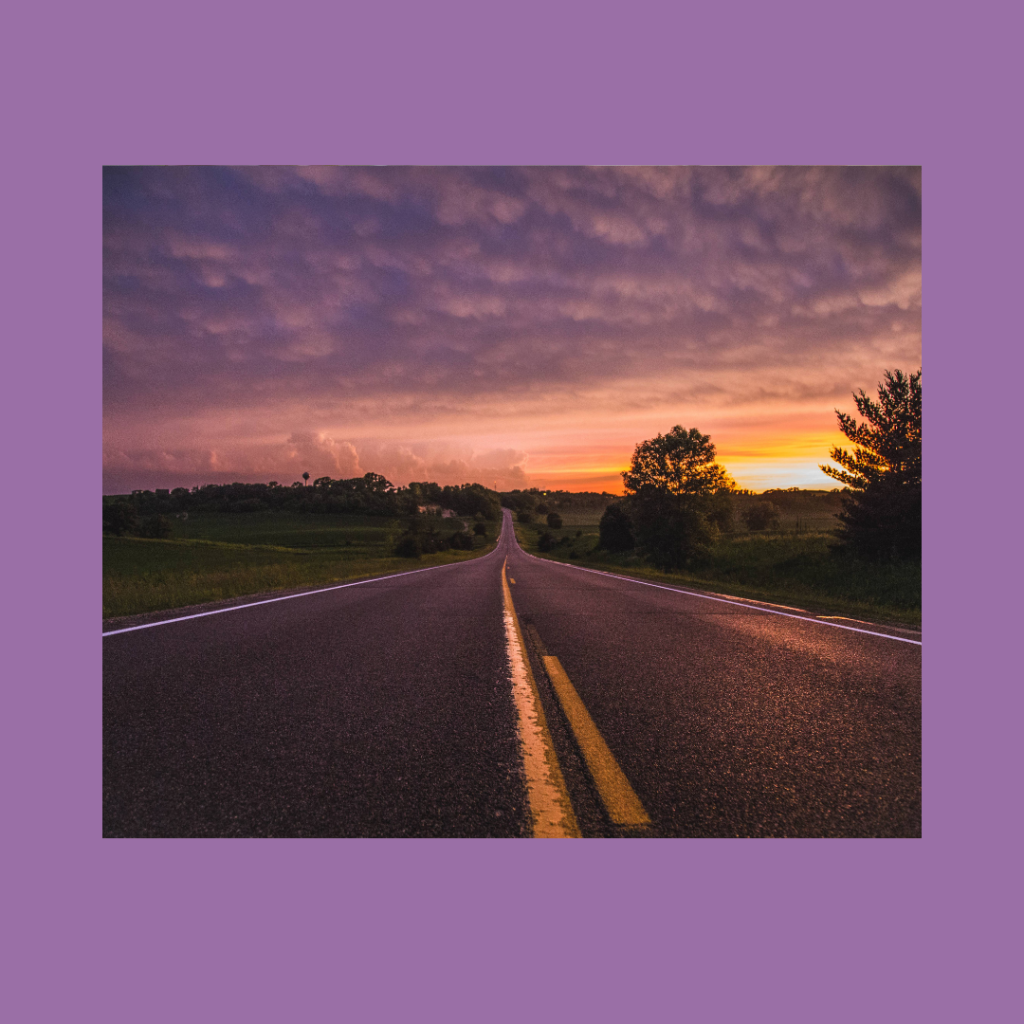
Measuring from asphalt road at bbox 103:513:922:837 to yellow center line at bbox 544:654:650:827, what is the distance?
0.03 meters

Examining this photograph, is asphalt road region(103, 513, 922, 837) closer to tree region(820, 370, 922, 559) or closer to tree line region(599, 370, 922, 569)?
tree line region(599, 370, 922, 569)

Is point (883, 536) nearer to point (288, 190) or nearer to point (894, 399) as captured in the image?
point (894, 399)

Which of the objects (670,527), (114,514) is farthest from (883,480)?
(114,514)

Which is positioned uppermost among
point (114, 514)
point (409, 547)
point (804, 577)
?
point (114, 514)

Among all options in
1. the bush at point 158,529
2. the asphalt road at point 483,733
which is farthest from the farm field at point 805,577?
the bush at point 158,529

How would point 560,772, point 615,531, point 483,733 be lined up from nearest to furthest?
point 560,772 → point 483,733 → point 615,531

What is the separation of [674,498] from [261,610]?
3261 centimetres

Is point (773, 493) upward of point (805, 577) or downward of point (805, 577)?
upward

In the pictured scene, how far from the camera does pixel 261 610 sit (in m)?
7.25

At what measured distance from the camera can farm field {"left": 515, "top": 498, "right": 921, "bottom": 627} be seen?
34.1 ft

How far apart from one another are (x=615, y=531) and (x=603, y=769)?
56.8 m

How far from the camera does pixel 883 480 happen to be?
16859mm

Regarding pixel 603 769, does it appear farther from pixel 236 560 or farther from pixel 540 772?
pixel 236 560

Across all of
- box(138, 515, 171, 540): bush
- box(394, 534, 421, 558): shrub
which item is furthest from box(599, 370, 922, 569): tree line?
box(138, 515, 171, 540): bush
